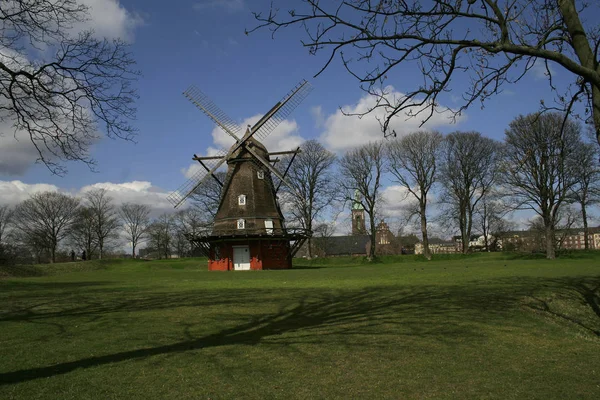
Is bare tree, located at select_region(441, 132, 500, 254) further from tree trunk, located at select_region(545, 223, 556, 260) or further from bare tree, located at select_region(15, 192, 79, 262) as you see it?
bare tree, located at select_region(15, 192, 79, 262)

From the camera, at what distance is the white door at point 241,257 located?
134ft

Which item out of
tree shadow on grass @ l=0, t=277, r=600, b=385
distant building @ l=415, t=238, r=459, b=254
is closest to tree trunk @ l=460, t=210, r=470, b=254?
tree shadow on grass @ l=0, t=277, r=600, b=385

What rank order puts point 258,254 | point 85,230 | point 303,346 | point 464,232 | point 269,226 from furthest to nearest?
point 85,230
point 464,232
point 269,226
point 258,254
point 303,346

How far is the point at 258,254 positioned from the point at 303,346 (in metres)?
32.0

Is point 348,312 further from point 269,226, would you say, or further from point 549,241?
point 549,241

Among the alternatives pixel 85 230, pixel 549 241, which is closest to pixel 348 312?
pixel 549 241

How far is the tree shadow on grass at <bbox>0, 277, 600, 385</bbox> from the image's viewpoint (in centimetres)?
882

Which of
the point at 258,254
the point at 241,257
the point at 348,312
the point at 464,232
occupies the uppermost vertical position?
the point at 464,232

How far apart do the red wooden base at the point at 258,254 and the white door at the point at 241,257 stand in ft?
0.89

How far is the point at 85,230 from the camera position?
78.4 m

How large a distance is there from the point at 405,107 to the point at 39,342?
7880mm

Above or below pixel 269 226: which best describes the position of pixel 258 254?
below

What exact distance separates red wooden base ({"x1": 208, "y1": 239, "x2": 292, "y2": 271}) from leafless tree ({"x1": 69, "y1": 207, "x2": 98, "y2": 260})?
4414cm

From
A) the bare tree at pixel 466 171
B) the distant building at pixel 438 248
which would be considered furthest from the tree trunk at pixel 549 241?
the distant building at pixel 438 248
